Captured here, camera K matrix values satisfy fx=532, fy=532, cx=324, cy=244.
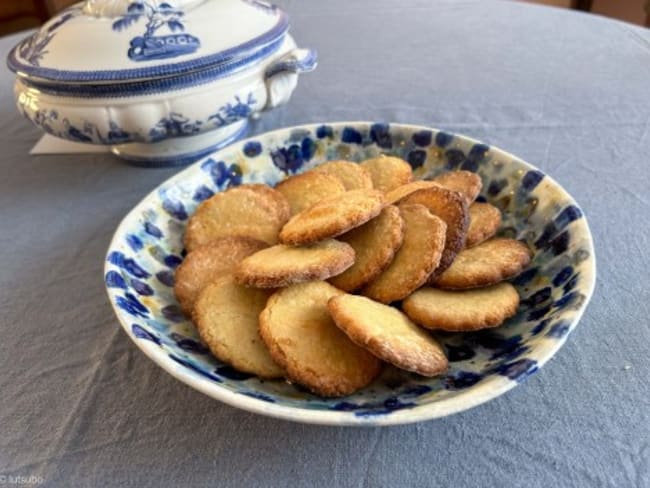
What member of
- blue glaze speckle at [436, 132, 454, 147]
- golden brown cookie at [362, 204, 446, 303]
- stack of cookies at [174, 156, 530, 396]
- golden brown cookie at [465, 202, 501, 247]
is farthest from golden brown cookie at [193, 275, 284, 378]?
blue glaze speckle at [436, 132, 454, 147]

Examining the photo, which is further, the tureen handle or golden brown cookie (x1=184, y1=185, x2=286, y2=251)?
the tureen handle

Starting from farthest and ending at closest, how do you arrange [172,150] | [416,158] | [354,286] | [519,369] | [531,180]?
1. [172,150]
2. [416,158]
3. [531,180]
4. [354,286]
5. [519,369]

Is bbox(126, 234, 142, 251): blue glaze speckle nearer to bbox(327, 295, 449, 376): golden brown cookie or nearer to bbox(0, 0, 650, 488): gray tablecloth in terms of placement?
bbox(0, 0, 650, 488): gray tablecloth

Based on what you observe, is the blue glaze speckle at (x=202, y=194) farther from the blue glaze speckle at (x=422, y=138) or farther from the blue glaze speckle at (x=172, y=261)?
the blue glaze speckle at (x=422, y=138)

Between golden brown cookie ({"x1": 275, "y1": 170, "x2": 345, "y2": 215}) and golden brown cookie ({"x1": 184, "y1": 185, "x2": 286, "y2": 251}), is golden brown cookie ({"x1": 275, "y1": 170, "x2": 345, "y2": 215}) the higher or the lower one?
the higher one

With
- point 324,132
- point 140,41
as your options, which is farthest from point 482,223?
point 140,41

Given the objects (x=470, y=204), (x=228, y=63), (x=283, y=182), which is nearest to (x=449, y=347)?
(x=470, y=204)

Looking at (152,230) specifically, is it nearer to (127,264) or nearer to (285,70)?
(127,264)

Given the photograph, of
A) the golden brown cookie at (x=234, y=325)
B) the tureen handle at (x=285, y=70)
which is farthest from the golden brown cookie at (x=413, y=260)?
the tureen handle at (x=285, y=70)
